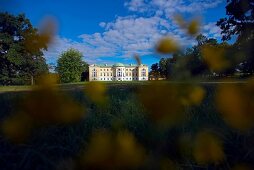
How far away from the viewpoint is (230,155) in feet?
4.80

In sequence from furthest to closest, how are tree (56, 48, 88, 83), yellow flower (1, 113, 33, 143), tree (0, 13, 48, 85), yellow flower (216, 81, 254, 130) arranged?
tree (0, 13, 48, 85) → tree (56, 48, 88, 83) → yellow flower (1, 113, 33, 143) → yellow flower (216, 81, 254, 130)

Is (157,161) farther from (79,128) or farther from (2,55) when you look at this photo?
(2,55)

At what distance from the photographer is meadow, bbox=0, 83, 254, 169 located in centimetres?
63

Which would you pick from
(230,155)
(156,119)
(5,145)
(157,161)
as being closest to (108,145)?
(156,119)

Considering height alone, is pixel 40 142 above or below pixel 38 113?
below

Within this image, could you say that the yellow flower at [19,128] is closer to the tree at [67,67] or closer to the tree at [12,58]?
the tree at [67,67]

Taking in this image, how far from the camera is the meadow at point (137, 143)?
2.08 feet

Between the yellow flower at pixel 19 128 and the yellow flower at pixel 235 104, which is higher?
the yellow flower at pixel 235 104

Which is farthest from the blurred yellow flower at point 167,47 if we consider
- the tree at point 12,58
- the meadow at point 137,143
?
the tree at point 12,58

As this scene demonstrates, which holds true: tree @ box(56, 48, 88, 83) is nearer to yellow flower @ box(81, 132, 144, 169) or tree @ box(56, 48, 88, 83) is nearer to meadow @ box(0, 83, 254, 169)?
meadow @ box(0, 83, 254, 169)

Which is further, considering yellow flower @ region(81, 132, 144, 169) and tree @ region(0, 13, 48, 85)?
tree @ region(0, 13, 48, 85)

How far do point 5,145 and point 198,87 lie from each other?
1.27 metres

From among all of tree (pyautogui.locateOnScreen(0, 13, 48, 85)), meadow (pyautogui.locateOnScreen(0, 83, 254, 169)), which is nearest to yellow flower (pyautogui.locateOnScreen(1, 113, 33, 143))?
meadow (pyautogui.locateOnScreen(0, 83, 254, 169))

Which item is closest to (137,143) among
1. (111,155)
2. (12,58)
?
(111,155)
